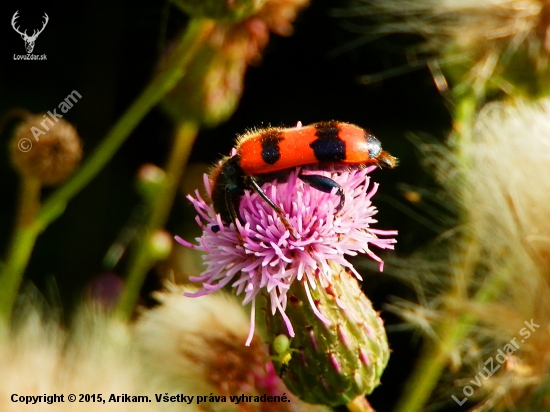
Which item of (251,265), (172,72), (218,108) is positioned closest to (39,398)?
(251,265)

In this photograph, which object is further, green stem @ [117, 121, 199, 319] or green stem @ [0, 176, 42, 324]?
green stem @ [117, 121, 199, 319]

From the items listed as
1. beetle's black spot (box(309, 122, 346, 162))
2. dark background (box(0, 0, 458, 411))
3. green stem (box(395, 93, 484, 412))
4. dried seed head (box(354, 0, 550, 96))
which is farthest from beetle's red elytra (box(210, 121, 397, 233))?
dark background (box(0, 0, 458, 411))

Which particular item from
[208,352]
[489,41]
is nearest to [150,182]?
[208,352]

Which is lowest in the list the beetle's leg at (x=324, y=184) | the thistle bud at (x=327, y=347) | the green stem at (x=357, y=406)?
the green stem at (x=357, y=406)

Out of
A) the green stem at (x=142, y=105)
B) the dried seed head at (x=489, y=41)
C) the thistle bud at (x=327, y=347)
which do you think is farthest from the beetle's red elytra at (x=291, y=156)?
the dried seed head at (x=489, y=41)

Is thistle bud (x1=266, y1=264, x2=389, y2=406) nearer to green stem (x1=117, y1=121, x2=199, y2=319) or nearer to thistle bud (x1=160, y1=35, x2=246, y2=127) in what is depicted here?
green stem (x1=117, y1=121, x2=199, y2=319)

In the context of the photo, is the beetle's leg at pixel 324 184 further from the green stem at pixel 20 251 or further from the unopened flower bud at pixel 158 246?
the green stem at pixel 20 251
